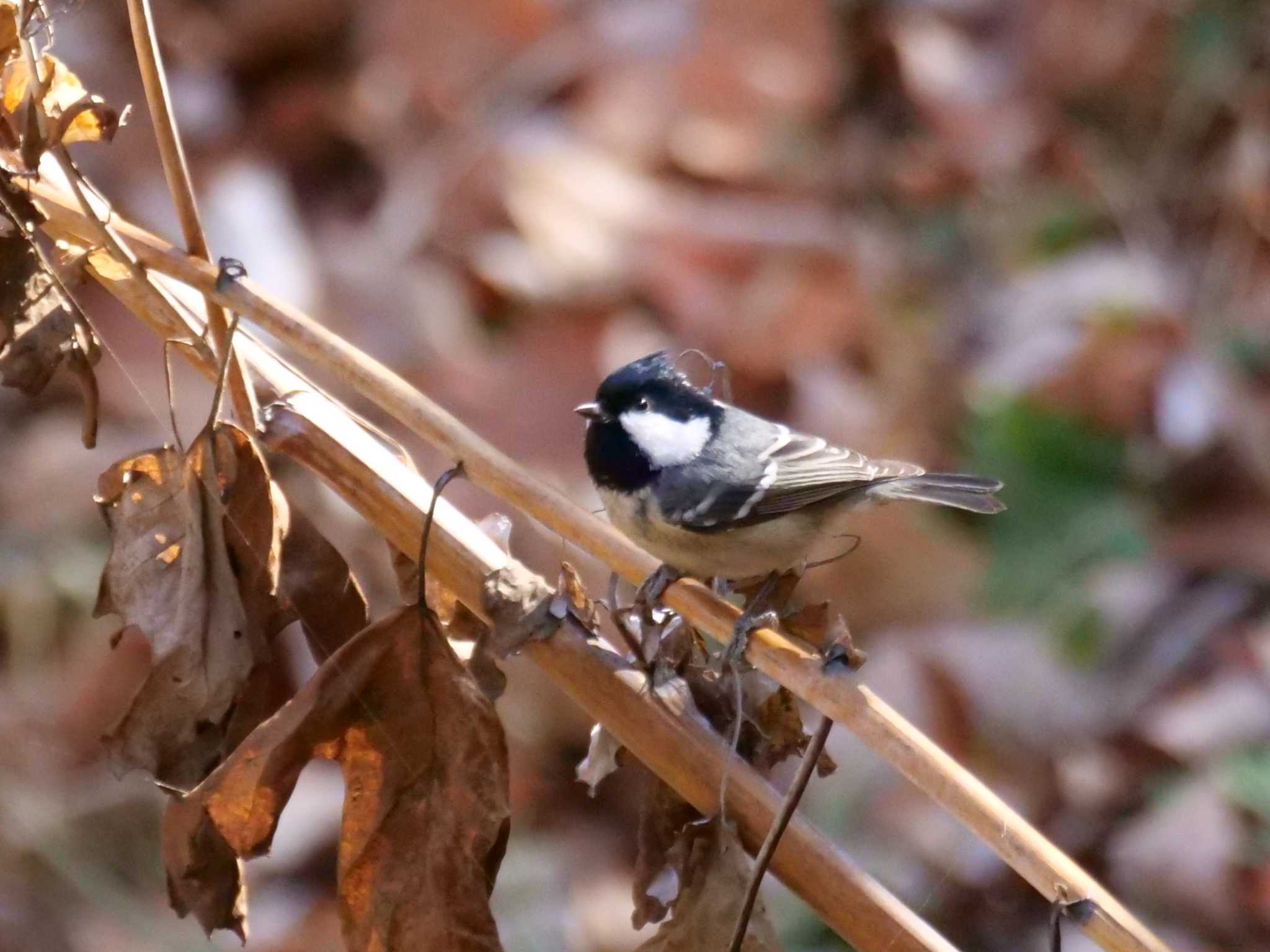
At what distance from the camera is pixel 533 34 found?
15.4 ft

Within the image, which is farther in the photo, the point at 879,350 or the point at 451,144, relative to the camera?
the point at 451,144

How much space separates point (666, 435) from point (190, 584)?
29.7 inches

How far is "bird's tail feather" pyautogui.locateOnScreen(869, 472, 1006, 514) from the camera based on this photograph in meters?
1.99

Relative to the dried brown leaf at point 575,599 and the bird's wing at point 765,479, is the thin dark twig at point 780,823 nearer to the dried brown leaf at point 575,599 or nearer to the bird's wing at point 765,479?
the dried brown leaf at point 575,599

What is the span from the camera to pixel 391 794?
121 centimetres

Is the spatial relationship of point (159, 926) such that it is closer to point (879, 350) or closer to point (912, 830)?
point (912, 830)

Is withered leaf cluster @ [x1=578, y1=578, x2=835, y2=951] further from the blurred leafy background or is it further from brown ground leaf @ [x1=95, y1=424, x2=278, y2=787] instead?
the blurred leafy background

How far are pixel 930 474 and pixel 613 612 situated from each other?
0.95m

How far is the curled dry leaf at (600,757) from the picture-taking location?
1273 mm

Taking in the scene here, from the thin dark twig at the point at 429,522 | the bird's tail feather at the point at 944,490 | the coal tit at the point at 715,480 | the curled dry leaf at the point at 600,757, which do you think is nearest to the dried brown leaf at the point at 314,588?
the thin dark twig at the point at 429,522

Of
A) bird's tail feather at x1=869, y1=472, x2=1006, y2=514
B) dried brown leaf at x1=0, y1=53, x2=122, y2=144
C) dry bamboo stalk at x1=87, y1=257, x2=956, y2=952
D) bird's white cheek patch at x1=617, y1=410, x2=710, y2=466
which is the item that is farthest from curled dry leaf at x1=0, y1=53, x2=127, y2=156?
bird's tail feather at x1=869, y1=472, x2=1006, y2=514

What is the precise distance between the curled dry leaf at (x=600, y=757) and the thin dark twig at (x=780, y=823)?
0.60 ft

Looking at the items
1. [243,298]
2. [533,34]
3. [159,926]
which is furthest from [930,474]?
[533,34]

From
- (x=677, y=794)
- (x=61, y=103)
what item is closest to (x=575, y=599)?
(x=677, y=794)
